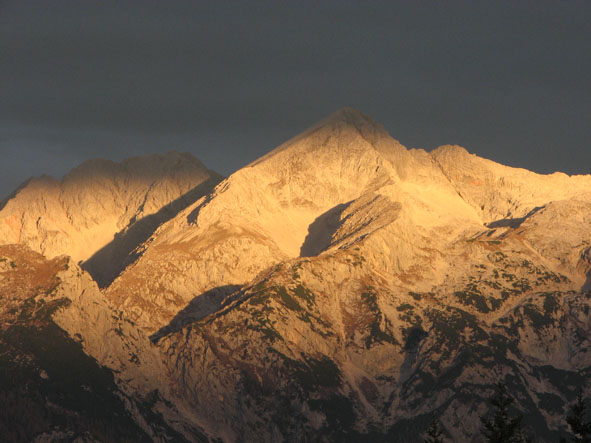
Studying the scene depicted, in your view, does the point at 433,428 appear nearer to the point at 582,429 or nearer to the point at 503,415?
the point at 503,415

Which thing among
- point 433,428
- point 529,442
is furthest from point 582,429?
point 433,428

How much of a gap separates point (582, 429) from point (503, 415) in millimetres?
11165

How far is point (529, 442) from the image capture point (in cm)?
16425

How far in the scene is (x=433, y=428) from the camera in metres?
170

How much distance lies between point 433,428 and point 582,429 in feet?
66.1

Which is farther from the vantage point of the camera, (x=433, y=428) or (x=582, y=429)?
(x=433, y=428)

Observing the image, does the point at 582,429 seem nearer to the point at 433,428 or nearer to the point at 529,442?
the point at 529,442

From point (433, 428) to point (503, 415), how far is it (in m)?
9.41

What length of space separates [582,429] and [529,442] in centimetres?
867

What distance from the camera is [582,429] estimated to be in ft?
517

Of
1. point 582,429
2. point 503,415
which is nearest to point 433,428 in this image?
Answer: point 503,415
